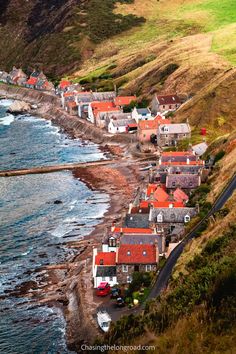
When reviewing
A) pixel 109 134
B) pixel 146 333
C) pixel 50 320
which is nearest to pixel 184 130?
pixel 109 134

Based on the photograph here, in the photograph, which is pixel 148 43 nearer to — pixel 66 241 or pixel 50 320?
pixel 66 241

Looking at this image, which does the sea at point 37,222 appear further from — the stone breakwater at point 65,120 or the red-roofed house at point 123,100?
the red-roofed house at point 123,100

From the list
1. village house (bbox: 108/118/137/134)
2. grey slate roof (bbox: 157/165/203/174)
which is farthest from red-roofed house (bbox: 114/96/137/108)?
→ grey slate roof (bbox: 157/165/203/174)

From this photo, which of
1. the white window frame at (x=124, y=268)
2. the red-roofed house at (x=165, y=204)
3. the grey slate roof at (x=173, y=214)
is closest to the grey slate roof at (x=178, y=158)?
the red-roofed house at (x=165, y=204)

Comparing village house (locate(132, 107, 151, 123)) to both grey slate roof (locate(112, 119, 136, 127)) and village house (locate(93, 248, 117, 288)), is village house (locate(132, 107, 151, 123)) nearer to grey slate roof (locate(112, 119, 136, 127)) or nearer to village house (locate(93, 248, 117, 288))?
grey slate roof (locate(112, 119, 136, 127))

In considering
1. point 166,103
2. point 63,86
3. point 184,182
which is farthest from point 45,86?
point 184,182

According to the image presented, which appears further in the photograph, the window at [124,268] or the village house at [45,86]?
the village house at [45,86]
